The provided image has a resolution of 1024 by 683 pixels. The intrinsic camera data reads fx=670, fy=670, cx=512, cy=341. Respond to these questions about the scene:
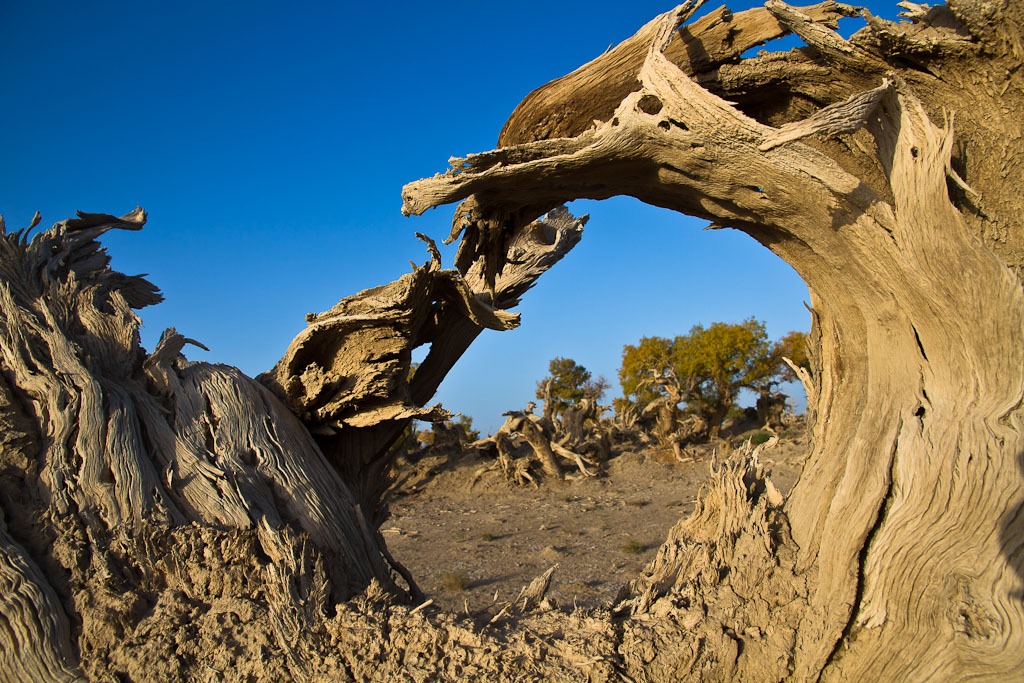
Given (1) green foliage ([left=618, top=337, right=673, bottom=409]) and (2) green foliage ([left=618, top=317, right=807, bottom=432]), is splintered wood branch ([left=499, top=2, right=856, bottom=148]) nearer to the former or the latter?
(2) green foliage ([left=618, top=317, right=807, bottom=432])

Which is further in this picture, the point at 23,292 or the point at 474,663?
the point at 23,292

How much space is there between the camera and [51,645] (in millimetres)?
3205

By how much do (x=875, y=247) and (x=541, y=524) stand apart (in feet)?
34.3

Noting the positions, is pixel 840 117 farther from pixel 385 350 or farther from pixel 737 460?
pixel 385 350

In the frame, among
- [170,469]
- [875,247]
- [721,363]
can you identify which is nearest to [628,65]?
[875,247]

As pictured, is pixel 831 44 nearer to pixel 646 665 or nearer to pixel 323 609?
pixel 646 665

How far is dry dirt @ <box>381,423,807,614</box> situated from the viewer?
30.0ft

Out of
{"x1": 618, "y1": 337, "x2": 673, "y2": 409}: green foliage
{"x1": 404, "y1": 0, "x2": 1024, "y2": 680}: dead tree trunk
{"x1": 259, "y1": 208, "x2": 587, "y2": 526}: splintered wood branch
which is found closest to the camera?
{"x1": 404, "y1": 0, "x2": 1024, "y2": 680}: dead tree trunk

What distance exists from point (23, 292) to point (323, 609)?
112 inches

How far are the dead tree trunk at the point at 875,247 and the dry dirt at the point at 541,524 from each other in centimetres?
286

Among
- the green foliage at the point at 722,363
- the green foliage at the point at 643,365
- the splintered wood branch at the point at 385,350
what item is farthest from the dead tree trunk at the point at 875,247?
the green foliage at the point at 643,365

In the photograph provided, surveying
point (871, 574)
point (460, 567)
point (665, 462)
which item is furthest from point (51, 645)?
point (665, 462)

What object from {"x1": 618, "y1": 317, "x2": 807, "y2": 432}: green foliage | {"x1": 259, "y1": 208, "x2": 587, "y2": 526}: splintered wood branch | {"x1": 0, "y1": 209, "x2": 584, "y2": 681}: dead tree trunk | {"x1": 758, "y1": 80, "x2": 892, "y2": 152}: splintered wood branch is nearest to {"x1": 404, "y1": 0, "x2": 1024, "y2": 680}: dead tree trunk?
{"x1": 758, "y1": 80, "x2": 892, "y2": 152}: splintered wood branch

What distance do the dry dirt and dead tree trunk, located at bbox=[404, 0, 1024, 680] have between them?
2.86 m
